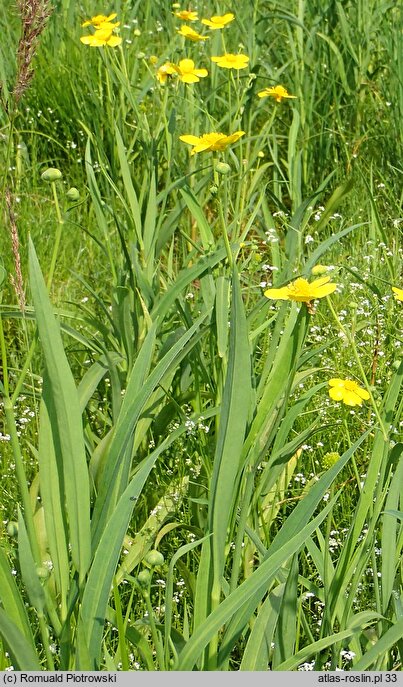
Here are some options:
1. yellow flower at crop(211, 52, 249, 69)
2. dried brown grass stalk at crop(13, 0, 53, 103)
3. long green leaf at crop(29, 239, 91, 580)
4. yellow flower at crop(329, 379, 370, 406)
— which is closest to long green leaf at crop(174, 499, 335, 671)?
long green leaf at crop(29, 239, 91, 580)

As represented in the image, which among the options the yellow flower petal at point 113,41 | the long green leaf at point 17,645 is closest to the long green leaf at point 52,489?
the long green leaf at point 17,645

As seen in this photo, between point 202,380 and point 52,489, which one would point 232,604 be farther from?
point 202,380

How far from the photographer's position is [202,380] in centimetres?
190

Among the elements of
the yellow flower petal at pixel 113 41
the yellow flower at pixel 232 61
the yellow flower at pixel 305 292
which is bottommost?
the yellow flower at pixel 305 292

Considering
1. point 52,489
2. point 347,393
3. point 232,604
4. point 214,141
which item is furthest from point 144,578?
point 214,141

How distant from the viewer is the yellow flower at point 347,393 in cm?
131

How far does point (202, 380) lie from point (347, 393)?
0.60 m


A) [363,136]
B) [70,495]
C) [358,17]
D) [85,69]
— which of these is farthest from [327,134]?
[70,495]

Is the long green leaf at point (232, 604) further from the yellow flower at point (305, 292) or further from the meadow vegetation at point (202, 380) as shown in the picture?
the yellow flower at point (305, 292)

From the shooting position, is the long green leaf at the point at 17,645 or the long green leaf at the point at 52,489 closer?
the long green leaf at the point at 17,645

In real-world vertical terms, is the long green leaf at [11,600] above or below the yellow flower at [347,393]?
below

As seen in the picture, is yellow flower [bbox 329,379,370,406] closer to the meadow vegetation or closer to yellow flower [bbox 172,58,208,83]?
the meadow vegetation

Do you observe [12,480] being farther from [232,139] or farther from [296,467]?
[232,139]

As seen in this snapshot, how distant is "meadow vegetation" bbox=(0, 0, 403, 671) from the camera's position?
3.81 feet
